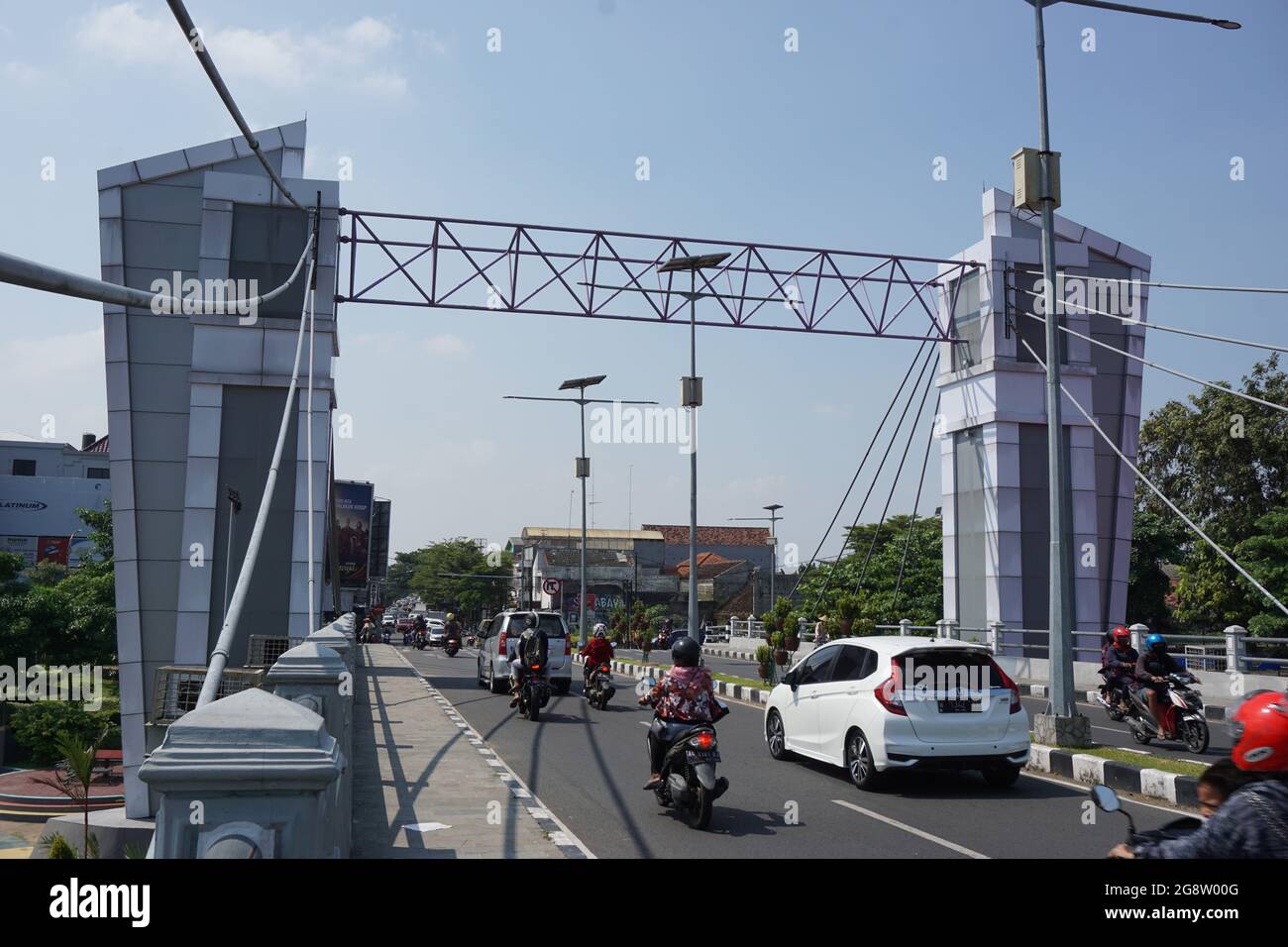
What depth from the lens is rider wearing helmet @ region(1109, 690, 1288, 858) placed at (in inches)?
138

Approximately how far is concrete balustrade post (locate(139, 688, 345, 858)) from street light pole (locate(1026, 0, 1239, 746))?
1107cm

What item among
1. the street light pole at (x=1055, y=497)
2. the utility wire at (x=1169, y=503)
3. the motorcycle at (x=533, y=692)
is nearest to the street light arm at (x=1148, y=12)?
the street light pole at (x=1055, y=497)

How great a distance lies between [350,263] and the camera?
70.3 ft

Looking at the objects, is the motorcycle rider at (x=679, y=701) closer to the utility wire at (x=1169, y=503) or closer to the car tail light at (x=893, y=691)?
the car tail light at (x=893, y=691)

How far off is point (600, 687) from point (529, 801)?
9.78m

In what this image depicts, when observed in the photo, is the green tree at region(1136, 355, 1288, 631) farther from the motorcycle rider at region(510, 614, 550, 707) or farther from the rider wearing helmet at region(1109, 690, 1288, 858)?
the rider wearing helmet at region(1109, 690, 1288, 858)

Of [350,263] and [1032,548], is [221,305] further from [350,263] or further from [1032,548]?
[1032,548]

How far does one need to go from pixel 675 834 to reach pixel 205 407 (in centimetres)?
1445

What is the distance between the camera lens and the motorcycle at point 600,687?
19.4 meters

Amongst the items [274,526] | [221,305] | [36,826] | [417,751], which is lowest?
[36,826]
